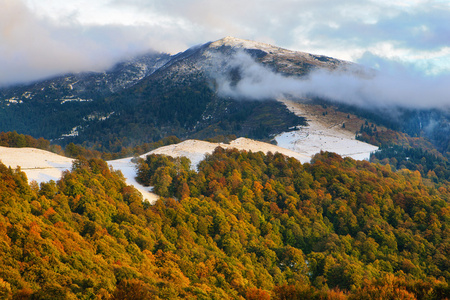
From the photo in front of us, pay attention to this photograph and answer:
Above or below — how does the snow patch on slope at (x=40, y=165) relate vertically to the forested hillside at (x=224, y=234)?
above

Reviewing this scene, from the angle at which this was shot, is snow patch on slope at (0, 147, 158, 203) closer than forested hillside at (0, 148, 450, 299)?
No

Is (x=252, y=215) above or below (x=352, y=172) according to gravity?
below

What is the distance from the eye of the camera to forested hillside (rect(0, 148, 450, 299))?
40.0 meters

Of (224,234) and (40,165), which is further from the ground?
(40,165)

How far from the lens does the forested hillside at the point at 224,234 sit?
40000mm

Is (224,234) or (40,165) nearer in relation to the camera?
(224,234)

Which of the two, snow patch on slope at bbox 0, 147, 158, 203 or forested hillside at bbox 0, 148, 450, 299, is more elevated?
snow patch on slope at bbox 0, 147, 158, 203

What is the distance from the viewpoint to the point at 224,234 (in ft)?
250

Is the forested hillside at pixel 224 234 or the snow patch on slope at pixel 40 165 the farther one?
the snow patch on slope at pixel 40 165

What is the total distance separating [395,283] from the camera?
42.2 meters

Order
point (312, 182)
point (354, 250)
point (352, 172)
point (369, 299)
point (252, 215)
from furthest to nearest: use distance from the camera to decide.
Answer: point (352, 172), point (312, 182), point (252, 215), point (354, 250), point (369, 299)

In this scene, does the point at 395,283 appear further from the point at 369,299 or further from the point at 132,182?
the point at 132,182

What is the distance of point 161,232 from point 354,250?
45913 mm

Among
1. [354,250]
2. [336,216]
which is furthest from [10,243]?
[336,216]
